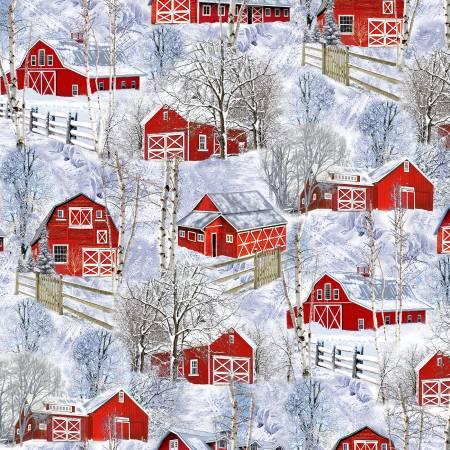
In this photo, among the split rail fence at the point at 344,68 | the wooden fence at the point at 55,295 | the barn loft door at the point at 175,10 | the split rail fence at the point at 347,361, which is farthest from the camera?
the barn loft door at the point at 175,10

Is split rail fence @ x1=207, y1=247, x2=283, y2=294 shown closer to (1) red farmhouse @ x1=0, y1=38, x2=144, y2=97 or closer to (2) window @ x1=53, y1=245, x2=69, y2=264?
(2) window @ x1=53, y1=245, x2=69, y2=264

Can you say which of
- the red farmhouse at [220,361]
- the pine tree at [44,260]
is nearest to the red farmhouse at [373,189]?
the red farmhouse at [220,361]

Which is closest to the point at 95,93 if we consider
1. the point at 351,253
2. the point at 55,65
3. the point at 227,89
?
the point at 55,65

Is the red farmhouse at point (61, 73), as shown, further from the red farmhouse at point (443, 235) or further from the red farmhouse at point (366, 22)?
the red farmhouse at point (443, 235)

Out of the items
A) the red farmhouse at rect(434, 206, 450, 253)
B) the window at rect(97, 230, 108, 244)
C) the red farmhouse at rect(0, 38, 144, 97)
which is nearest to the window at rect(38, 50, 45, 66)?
the red farmhouse at rect(0, 38, 144, 97)

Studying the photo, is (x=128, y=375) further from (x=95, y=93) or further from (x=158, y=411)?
(x=95, y=93)

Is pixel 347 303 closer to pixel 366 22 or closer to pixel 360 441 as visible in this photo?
pixel 360 441

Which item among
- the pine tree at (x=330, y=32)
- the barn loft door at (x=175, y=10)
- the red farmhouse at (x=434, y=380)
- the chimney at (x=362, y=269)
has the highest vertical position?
the barn loft door at (x=175, y=10)

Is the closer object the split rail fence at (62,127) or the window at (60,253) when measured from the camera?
the window at (60,253)
